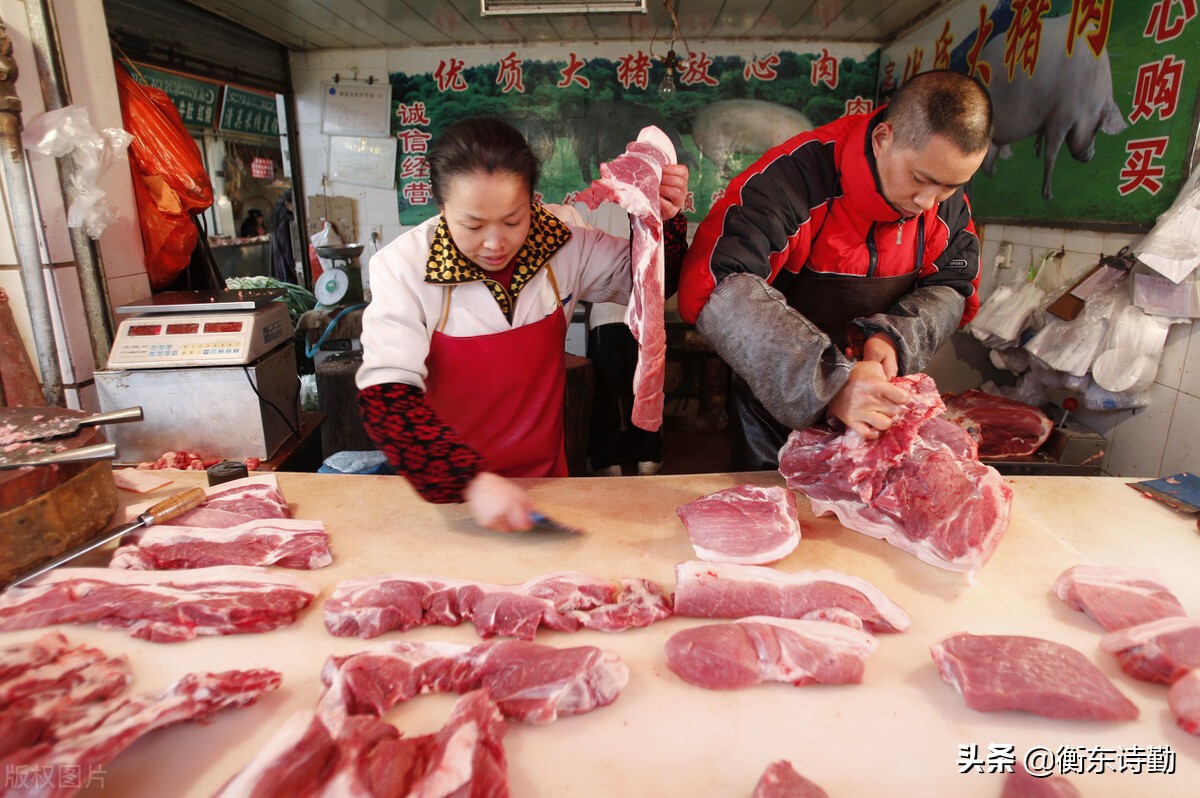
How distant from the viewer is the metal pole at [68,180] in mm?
2639

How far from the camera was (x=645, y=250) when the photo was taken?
2.10m

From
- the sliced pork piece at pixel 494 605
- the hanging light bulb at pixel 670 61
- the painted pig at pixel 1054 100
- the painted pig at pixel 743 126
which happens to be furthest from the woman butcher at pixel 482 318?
the painted pig at pixel 743 126

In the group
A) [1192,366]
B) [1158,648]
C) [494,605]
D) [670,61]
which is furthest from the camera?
[670,61]

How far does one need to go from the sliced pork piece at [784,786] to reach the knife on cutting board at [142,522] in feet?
6.01

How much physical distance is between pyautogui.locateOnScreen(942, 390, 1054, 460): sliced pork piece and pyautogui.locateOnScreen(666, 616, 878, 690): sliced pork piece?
229 cm

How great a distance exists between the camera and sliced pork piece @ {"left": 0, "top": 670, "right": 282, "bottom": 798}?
3.83ft

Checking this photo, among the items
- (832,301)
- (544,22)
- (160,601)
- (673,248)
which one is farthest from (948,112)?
(544,22)

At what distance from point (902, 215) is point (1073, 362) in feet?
5.52

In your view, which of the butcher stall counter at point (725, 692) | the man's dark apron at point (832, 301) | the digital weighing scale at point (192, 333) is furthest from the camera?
the digital weighing scale at point (192, 333)

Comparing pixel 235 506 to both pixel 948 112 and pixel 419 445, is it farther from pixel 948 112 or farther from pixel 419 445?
pixel 948 112

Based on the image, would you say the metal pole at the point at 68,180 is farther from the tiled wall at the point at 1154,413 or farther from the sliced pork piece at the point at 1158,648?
the tiled wall at the point at 1154,413

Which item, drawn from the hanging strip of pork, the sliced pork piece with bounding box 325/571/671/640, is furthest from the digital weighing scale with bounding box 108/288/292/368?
the hanging strip of pork

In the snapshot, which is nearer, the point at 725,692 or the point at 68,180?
the point at 725,692

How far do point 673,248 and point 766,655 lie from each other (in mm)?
1406
